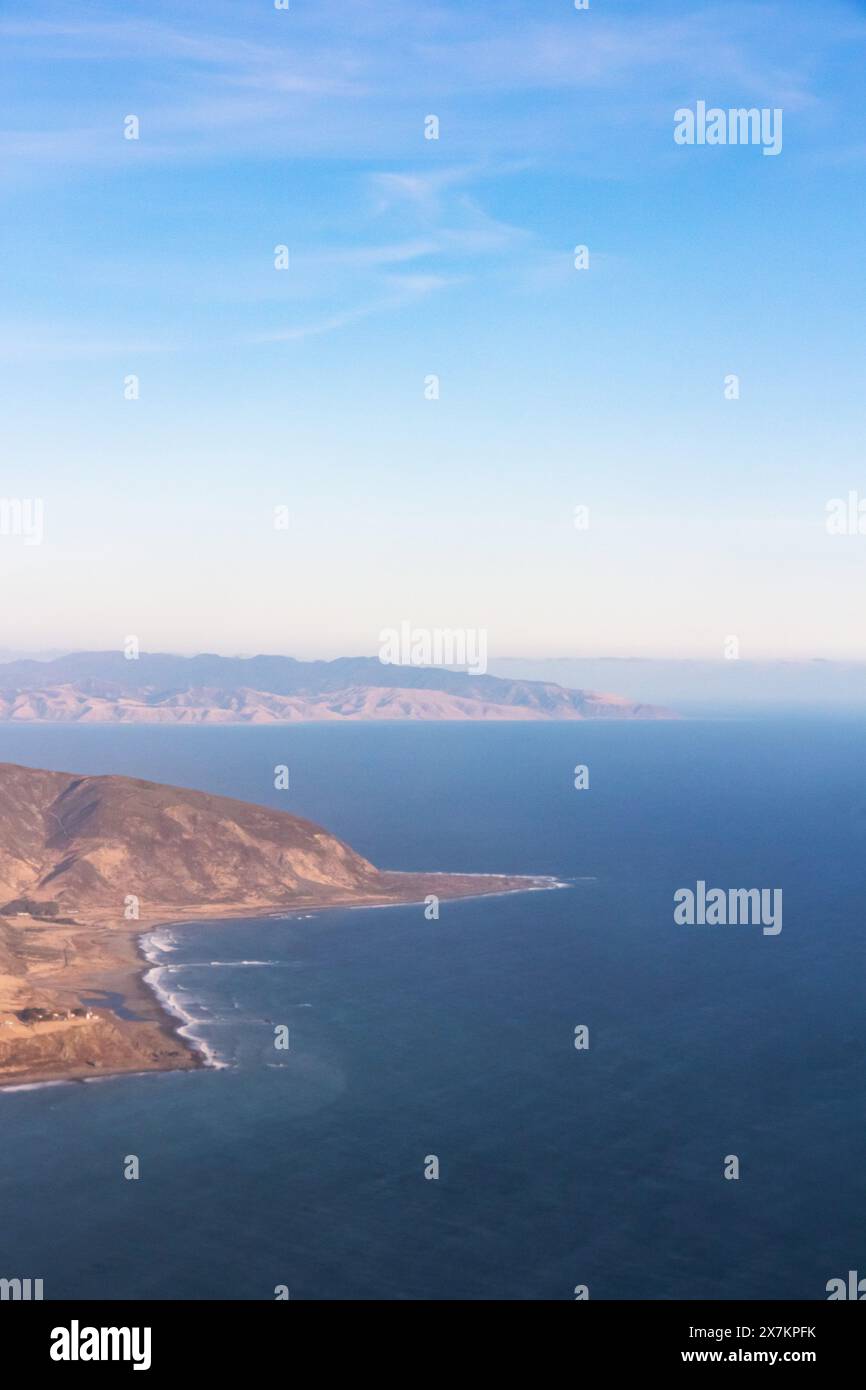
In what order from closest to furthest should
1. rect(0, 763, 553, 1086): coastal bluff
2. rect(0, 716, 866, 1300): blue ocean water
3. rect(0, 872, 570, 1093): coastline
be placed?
1. rect(0, 716, 866, 1300): blue ocean water
2. rect(0, 872, 570, 1093): coastline
3. rect(0, 763, 553, 1086): coastal bluff

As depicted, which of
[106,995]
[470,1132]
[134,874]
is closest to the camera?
[470,1132]

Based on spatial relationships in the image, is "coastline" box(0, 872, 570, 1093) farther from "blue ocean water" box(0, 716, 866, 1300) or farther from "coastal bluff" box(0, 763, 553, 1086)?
"blue ocean water" box(0, 716, 866, 1300)

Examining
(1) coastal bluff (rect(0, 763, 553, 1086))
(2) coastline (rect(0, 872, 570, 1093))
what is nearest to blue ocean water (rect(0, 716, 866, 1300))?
(2) coastline (rect(0, 872, 570, 1093))

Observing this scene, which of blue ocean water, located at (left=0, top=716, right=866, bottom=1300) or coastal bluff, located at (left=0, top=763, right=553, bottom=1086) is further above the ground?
coastal bluff, located at (left=0, top=763, right=553, bottom=1086)

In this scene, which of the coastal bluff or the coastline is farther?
the coastal bluff

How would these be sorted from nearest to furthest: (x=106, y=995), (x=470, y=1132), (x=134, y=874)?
1. (x=470, y=1132)
2. (x=106, y=995)
3. (x=134, y=874)

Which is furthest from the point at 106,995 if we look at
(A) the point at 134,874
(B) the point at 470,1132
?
(A) the point at 134,874

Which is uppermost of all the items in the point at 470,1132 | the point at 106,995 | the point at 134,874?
the point at 134,874

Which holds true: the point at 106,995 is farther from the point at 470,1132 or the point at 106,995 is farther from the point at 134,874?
the point at 134,874

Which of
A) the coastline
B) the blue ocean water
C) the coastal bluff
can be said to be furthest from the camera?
the coastal bluff

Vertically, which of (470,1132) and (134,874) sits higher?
(134,874)
